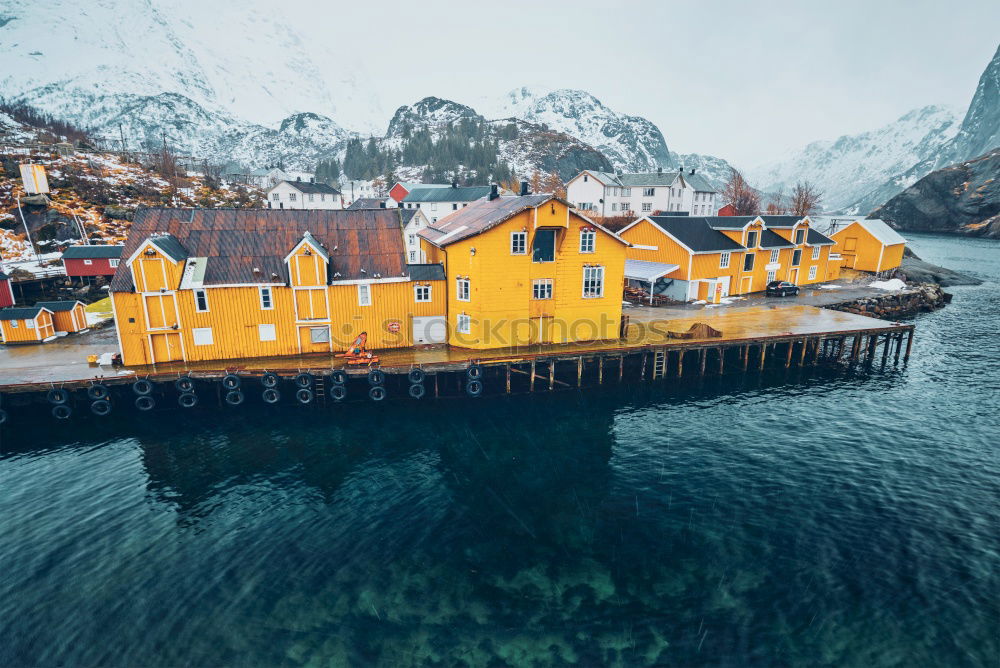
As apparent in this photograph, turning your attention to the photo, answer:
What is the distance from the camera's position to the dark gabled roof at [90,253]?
5609 centimetres

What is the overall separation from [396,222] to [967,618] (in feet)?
124

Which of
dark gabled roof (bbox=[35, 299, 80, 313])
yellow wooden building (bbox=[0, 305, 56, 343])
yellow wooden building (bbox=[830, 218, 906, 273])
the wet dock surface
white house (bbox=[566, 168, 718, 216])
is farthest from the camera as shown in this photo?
white house (bbox=[566, 168, 718, 216])

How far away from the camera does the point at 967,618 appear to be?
1775 centimetres

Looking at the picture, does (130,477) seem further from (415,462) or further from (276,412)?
(415,462)

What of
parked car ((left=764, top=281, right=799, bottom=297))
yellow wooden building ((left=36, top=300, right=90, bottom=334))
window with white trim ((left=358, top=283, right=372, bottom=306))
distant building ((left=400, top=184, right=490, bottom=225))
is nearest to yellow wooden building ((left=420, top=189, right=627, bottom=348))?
window with white trim ((left=358, top=283, right=372, bottom=306))

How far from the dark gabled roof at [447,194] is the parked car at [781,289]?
55.2 m

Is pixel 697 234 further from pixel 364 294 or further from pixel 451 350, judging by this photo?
pixel 364 294

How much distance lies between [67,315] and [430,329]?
98.0 ft

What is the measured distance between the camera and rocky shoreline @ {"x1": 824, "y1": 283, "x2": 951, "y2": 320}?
53.8 metres

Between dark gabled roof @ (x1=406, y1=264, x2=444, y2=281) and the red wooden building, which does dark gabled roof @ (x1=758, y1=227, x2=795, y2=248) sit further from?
the red wooden building

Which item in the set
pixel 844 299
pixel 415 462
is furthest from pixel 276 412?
pixel 844 299

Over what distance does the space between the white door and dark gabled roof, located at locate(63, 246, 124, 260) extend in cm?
4074

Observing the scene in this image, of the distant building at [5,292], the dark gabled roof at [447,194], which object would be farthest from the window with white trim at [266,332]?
the dark gabled roof at [447,194]

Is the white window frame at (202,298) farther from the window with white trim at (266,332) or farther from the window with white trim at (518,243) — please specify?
the window with white trim at (518,243)
